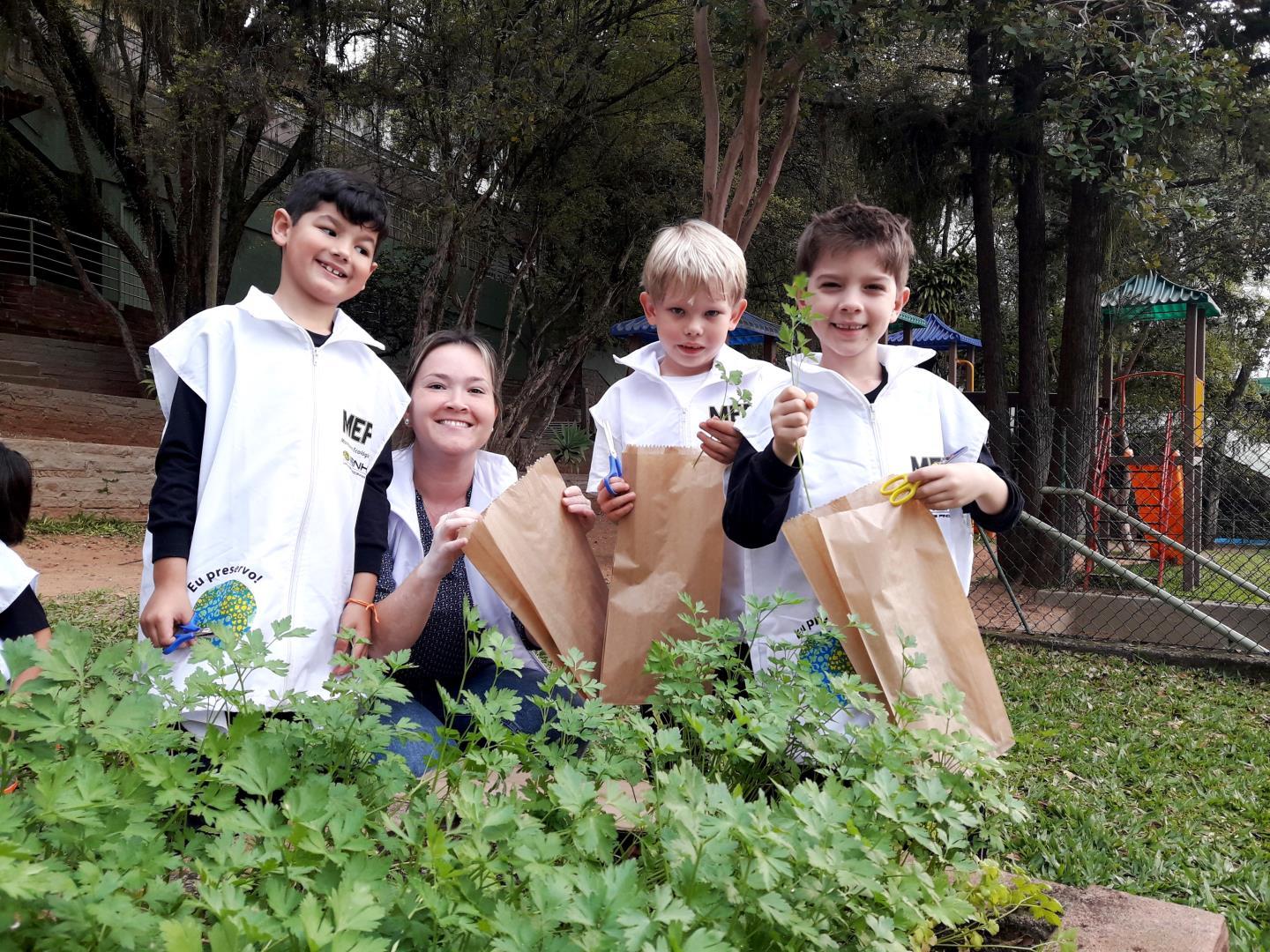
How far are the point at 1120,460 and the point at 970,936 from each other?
6.92m

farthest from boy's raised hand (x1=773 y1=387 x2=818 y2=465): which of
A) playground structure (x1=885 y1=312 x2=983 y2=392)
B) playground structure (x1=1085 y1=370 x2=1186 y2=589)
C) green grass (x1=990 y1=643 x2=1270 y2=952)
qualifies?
playground structure (x1=885 y1=312 x2=983 y2=392)

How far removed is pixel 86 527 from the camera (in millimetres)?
9273

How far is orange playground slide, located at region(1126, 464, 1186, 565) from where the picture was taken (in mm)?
7084

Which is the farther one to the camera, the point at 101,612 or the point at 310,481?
the point at 101,612

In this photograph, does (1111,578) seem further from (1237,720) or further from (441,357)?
(441,357)

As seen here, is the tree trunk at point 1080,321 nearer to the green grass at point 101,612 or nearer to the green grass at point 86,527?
the green grass at point 101,612

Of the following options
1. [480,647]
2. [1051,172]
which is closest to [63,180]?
[1051,172]

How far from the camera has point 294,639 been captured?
1733 mm

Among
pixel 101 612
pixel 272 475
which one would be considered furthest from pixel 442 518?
pixel 101 612

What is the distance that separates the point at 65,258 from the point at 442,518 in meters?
14.9

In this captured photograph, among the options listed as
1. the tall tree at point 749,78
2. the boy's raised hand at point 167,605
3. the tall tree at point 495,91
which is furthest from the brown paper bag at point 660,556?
the tall tree at point 495,91

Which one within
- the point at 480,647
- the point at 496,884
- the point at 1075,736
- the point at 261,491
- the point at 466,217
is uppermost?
the point at 466,217

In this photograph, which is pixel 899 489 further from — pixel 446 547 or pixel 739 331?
pixel 739 331

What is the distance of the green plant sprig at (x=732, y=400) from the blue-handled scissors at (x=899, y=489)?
0.30m
